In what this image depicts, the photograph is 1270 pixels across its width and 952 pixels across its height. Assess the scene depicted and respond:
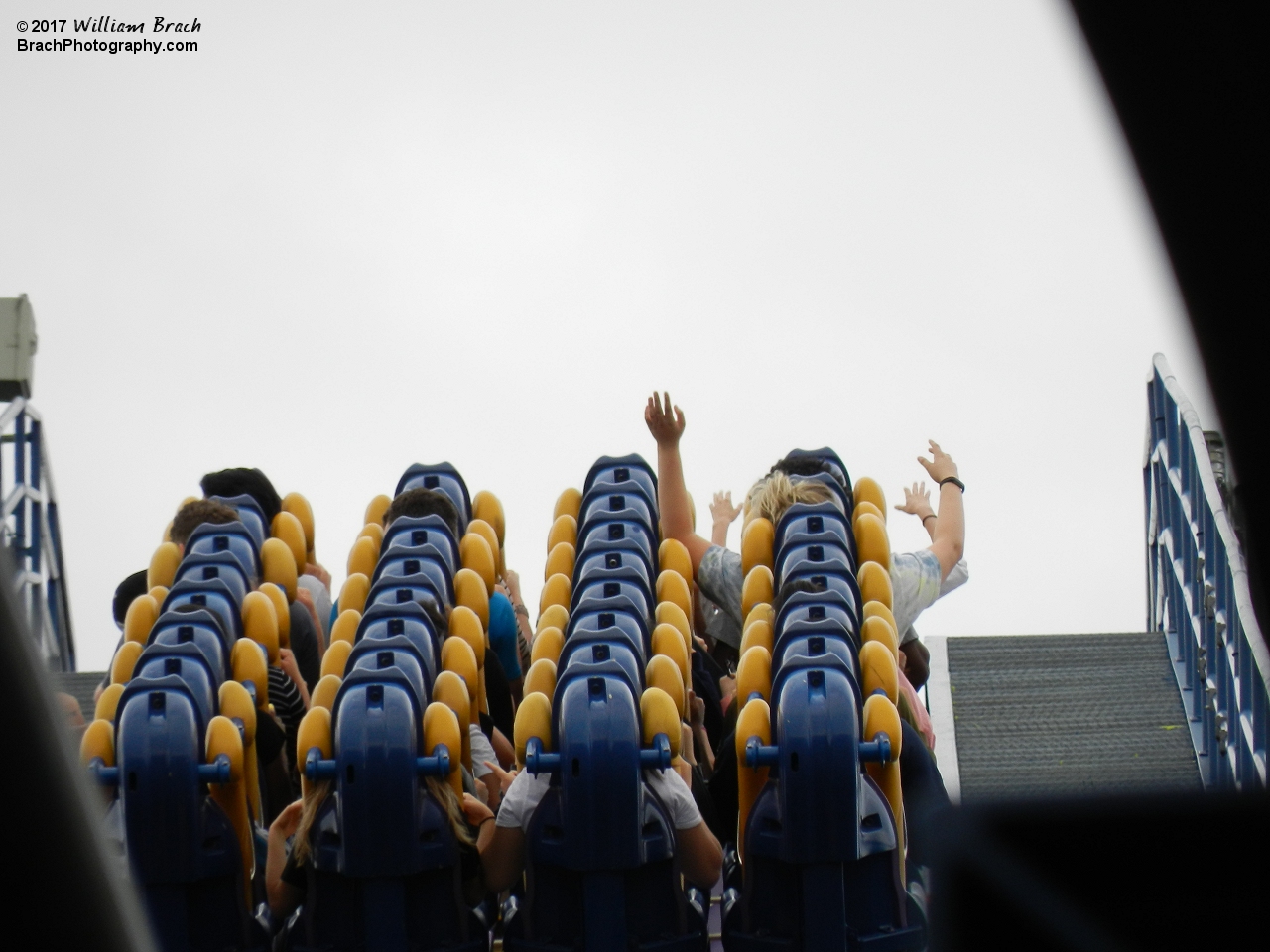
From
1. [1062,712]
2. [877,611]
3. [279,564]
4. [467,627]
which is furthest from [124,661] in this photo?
[1062,712]

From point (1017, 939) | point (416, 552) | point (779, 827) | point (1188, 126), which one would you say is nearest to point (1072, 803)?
point (1017, 939)

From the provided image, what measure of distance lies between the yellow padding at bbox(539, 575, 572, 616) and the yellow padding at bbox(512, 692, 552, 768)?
31.4 inches

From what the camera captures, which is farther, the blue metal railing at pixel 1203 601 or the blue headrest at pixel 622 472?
the blue headrest at pixel 622 472

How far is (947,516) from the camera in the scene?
5.30m

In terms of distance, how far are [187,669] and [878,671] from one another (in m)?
1.70

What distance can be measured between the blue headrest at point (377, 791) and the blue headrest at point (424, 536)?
41.6 inches

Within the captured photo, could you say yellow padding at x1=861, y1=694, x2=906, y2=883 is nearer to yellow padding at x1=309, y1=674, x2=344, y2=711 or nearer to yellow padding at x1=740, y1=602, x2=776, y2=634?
yellow padding at x1=740, y1=602, x2=776, y2=634

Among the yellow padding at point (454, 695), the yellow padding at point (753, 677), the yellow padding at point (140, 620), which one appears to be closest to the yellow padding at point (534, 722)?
the yellow padding at point (454, 695)

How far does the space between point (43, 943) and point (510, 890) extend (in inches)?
157

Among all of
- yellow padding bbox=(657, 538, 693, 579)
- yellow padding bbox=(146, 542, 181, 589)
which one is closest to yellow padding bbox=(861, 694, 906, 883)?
yellow padding bbox=(657, 538, 693, 579)

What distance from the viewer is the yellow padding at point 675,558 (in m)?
5.05

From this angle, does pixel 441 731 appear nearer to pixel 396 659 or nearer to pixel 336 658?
pixel 396 659

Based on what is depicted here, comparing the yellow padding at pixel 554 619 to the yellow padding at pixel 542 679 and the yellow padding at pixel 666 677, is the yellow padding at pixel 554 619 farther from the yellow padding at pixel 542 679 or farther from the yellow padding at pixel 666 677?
the yellow padding at pixel 666 677

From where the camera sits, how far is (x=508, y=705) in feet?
17.3
